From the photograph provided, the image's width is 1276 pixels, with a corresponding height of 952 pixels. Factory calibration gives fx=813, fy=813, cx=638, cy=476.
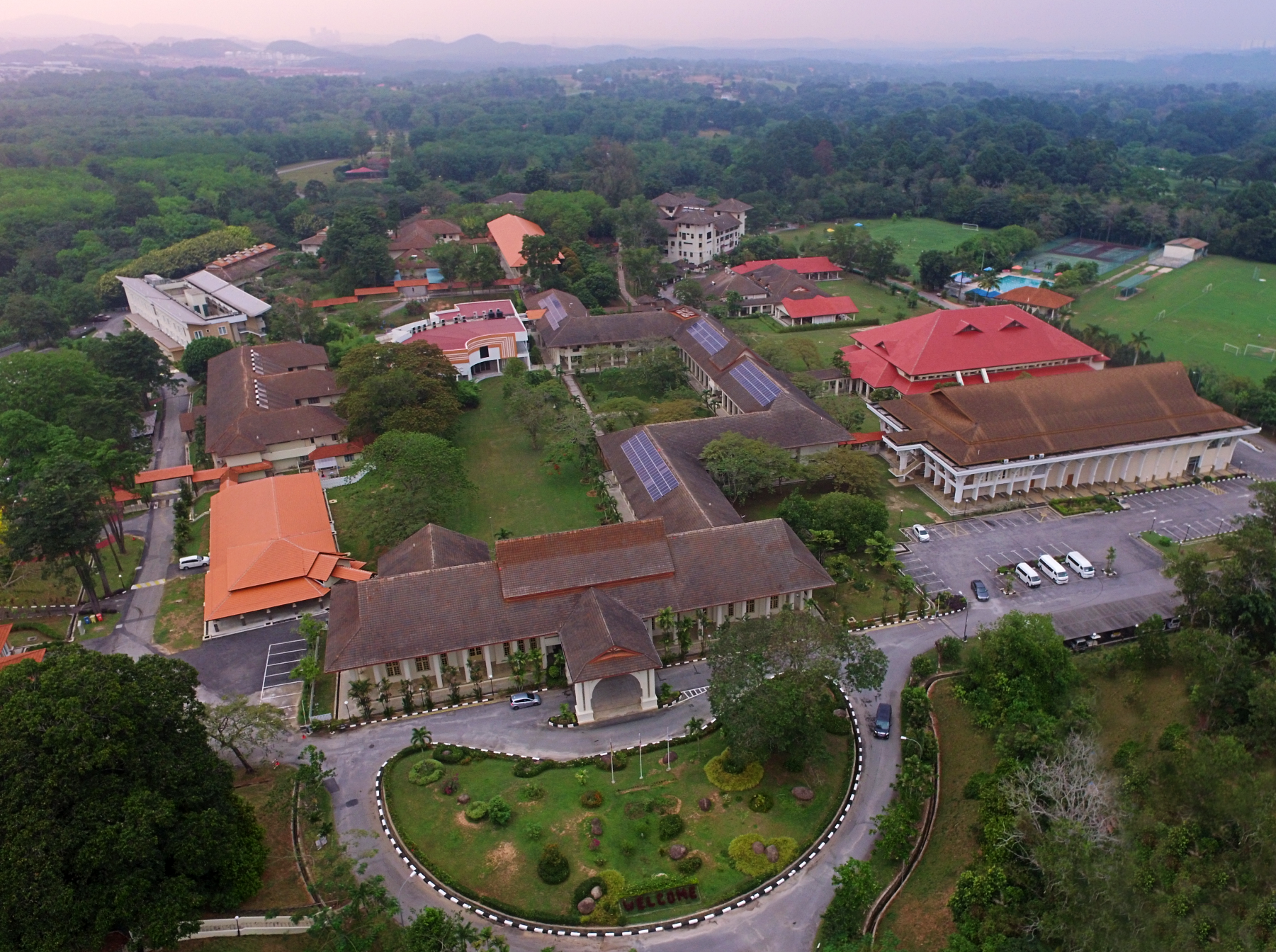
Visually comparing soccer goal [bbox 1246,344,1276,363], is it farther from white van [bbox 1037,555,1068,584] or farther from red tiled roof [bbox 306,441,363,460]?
red tiled roof [bbox 306,441,363,460]

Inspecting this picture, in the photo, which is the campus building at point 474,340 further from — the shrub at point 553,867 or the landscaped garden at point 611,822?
the shrub at point 553,867

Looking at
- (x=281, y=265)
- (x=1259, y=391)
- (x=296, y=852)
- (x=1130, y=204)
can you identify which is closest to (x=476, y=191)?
(x=281, y=265)

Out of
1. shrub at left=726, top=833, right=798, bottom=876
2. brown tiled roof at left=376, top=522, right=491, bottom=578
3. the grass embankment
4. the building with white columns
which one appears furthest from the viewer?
the building with white columns

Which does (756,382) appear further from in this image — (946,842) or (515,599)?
(946,842)

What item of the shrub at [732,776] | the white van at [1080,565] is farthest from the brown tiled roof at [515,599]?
the white van at [1080,565]

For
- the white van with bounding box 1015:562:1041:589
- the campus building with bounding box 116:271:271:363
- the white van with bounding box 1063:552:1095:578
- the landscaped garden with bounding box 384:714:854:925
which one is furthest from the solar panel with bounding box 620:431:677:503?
the campus building with bounding box 116:271:271:363

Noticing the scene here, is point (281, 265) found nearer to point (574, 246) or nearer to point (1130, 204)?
point (574, 246)
